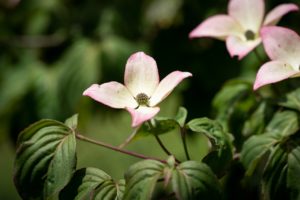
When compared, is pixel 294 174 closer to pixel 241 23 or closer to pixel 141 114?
pixel 141 114

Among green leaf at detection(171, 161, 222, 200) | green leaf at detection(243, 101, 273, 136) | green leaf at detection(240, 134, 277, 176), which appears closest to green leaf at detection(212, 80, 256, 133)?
green leaf at detection(243, 101, 273, 136)

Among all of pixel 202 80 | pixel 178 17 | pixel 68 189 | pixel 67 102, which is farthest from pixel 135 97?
pixel 178 17

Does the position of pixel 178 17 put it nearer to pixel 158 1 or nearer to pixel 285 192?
pixel 158 1

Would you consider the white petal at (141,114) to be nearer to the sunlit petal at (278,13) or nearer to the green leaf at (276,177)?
the green leaf at (276,177)

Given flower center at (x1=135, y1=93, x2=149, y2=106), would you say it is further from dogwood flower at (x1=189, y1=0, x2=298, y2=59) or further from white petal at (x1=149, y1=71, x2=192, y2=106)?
dogwood flower at (x1=189, y1=0, x2=298, y2=59)

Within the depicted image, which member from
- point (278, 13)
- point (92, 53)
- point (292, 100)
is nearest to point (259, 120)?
point (292, 100)
